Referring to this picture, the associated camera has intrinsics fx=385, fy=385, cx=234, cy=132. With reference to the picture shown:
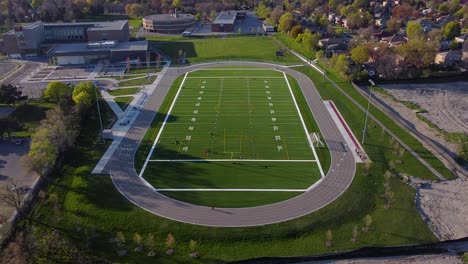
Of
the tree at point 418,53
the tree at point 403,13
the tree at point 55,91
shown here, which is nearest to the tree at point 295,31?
the tree at point 418,53

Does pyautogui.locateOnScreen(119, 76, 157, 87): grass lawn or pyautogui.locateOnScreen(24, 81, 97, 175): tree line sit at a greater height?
pyautogui.locateOnScreen(24, 81, 97, 175): tree line

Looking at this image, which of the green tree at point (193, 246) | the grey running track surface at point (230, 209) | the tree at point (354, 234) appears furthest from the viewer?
the grey running track surface at point (230, 209)

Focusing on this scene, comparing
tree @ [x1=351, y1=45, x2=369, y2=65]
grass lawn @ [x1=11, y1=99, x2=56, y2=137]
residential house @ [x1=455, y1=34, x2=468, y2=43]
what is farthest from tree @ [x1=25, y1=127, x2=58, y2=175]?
residential house @ [x1=455, y1=34, x2=468, y2=43]

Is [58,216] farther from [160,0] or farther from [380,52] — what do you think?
[160,0]

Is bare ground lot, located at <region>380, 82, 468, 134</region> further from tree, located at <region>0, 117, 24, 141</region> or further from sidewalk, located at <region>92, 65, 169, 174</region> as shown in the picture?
tree, located at <region>0, 117, 24, 141</region>

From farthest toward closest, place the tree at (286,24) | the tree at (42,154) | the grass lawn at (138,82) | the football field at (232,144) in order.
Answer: the tree at (286,24) → the grass lawn at (138,82) → the football field at (232,144) → the tree at (42,154)

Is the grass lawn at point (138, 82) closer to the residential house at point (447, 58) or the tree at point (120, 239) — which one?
the tree at point (120, 239)

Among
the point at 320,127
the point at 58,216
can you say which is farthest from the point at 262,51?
the point at 58,216
